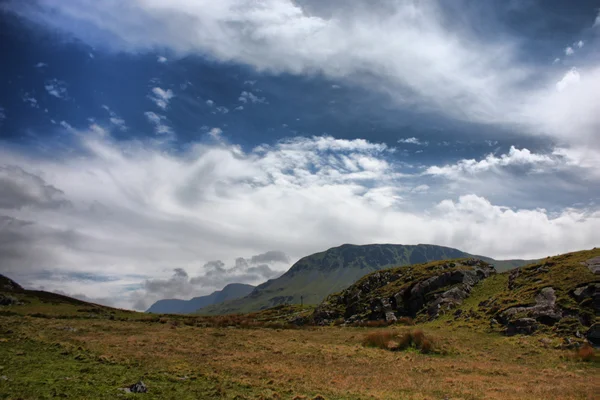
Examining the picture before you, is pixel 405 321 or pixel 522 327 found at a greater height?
pixel 522 327

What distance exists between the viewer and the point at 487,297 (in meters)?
68.3

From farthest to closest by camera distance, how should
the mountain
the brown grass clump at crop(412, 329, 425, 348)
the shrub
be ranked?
the shrub → the mountain → the brown grass clump at crop(412, 329, 425, 348)

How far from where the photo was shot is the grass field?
20.3 metres

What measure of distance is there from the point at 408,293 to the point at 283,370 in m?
63.1

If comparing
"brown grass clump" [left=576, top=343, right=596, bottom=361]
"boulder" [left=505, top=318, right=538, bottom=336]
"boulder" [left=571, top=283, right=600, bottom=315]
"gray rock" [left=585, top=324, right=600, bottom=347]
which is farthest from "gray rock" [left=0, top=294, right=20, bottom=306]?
"boulder" [left=571, top=283, right=600, bottom=315]

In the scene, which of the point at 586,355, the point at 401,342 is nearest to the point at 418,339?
the point at 401,342

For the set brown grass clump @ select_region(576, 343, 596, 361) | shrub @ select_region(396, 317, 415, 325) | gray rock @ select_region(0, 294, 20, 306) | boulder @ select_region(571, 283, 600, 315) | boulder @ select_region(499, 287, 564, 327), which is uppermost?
gray rock @ select_region(0, 294, 20, 306)

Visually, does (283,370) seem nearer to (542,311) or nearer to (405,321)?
(542,311)

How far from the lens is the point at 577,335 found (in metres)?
41.7

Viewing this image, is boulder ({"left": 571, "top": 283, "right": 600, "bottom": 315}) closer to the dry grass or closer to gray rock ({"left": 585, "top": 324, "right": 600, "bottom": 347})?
gray rock ({"left": 585, "top": 324, "right": 600, "bottom": 347})

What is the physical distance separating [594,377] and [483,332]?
2486 centimetres

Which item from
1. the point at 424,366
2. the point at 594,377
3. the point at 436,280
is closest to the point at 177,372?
the point at 424,366

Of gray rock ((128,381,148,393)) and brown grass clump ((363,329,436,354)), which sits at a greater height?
gray rock ((128,381,148,393))

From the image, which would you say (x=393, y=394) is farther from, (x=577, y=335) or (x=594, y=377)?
(x=577, y=335)
